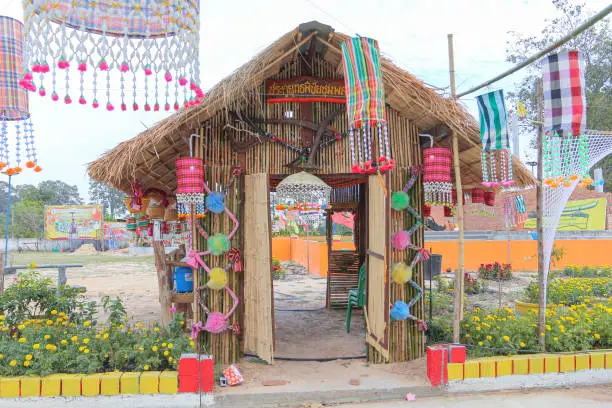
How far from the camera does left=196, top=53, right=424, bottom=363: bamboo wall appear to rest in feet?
17.8

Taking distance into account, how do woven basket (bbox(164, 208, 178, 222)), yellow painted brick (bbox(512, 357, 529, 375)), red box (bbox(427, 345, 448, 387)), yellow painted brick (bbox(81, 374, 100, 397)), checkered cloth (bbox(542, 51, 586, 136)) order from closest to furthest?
1. checkered cloth (bbox(542, 51, 586, 136))
2. yellow painted brick (bbox(81, 374, 100, 397))
3. red box (bbox(427, 345, 448, 387))
4. yellow painted brick (bbox(512, 357, 529, 375))
5. woven basket (bbox(164, 208, 178, 222))

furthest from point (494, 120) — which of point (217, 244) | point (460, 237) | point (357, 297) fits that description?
point (357, 297)

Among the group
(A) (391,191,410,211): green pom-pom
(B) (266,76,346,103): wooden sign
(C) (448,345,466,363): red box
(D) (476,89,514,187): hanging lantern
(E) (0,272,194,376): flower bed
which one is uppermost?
(B) (266,76,346,103): wooden sign

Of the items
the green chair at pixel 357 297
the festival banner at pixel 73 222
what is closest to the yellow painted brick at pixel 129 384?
the green chair at pixel 357 297

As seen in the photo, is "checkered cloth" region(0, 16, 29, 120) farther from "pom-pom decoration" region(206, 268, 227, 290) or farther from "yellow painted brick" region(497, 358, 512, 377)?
"yellow painted brick" region(497, 358, 512, 377)

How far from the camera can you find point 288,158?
555 centimetres

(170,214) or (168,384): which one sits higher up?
(170,214)

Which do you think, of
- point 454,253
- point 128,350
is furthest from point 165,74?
point 454,253

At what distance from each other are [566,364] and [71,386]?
4.99 meters

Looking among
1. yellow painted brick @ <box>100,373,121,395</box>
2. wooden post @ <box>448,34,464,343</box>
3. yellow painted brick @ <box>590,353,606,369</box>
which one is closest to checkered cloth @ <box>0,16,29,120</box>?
yellow painted brick @ <box>100,373,121,395</box>

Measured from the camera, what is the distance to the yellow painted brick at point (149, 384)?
167 inches

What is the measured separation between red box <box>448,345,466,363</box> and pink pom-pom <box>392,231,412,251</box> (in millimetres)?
1285

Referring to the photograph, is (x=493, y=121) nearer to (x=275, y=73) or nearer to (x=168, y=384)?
(x=275, y=73)

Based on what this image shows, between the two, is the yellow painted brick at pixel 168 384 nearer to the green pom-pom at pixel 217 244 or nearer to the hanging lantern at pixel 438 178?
the green pom-pom at pixel 217 244
